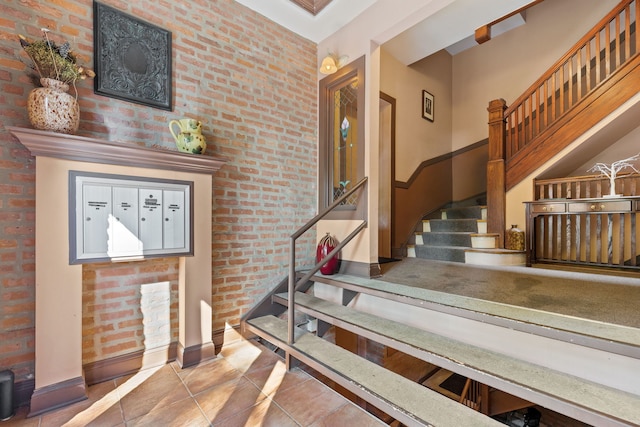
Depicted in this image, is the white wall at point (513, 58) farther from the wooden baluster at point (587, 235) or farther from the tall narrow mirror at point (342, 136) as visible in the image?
the tall narrow mirror at point (342, 136)

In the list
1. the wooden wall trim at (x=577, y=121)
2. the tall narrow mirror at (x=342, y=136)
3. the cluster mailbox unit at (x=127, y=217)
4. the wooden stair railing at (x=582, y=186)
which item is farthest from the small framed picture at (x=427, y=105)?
the cluster mailbox unit at (x=127, y=217)

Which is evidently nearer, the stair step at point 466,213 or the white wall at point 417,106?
the white wall at point 417,106

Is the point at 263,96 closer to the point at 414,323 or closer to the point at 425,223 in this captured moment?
the point at 414,323

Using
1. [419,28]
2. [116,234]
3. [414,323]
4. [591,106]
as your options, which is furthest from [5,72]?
[591,106]

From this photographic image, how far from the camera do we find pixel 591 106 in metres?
3.21

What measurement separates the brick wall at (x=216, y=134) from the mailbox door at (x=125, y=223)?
284 millimetres

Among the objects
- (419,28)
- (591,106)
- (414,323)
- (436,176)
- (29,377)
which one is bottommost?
(29,377)

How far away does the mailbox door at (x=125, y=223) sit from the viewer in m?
1.95

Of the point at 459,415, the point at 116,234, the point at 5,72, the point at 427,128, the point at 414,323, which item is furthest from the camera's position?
the point at 427,128

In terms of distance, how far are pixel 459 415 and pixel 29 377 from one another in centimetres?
261

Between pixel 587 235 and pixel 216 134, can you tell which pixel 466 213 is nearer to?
pixel 587 235

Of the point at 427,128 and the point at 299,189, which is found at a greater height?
the point at 427,128

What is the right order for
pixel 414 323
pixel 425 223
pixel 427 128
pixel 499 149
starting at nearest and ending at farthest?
pixel 414 323 → pixel 499 149 → pixel 425 223 → pixel 427 128

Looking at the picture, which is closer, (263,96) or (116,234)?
(116,234)
